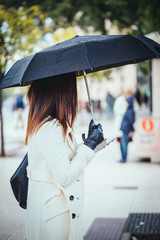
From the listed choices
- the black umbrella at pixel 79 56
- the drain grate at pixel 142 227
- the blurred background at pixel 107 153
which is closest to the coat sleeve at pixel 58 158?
the black umbrella at pixel 79 56

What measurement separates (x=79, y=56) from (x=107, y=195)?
14.3 ft

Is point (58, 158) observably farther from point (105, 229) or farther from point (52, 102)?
point (105, 229)

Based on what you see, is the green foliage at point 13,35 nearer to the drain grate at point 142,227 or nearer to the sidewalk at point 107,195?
the sidewalk at point 107,195

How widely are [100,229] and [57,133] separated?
297 cm

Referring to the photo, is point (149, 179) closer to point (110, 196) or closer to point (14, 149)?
point (110, 196)

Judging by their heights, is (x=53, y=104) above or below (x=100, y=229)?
above

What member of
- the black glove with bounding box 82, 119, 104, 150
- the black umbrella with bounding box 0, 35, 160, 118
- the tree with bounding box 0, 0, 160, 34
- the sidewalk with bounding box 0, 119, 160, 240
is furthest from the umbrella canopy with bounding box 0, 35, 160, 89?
the tree with bounding box 0, 0, 160, 34

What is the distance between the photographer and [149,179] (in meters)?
7.62

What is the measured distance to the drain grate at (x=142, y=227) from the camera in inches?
179

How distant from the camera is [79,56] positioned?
279 cm

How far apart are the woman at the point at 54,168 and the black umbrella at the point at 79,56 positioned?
196 millimetres

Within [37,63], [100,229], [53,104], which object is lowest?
[100,229]

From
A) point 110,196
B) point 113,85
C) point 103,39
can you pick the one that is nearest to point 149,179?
point 110,196

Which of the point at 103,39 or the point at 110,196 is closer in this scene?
the point at 103,39
